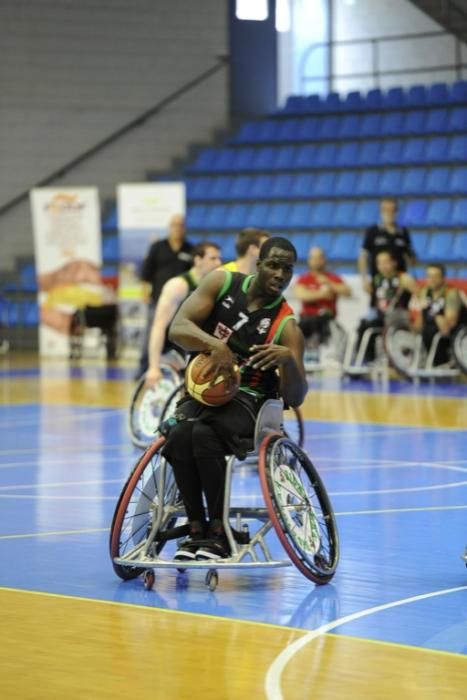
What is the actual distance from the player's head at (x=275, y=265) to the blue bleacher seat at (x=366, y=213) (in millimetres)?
12483

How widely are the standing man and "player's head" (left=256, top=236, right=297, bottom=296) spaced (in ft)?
21.1

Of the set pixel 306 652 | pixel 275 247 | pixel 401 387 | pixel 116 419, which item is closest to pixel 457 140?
pixel 401 387

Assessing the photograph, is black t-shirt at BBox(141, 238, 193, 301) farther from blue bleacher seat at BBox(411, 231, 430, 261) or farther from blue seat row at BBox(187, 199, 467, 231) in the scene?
blue seat row at BBox(187, 199, 467, 231)

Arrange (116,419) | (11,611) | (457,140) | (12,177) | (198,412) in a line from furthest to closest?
(12,177)
(457,140)
(116,419)
(198,412)
(11,611)

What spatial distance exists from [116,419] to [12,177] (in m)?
10.1

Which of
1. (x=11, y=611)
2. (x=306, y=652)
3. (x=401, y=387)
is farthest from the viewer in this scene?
(x=401, y=387)

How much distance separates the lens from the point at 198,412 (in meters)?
5.15

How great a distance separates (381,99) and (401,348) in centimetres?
611

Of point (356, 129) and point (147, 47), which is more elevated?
point (147, 47)

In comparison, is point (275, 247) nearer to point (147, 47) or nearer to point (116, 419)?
point (116, 419)

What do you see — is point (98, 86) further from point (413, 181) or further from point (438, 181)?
point (438, 181)

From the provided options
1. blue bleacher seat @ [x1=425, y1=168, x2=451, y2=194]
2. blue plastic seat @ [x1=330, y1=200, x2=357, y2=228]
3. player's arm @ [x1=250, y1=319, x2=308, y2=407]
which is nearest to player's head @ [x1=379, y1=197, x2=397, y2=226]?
blue bleacher seat @ [x1=425, y1=168, x2=451, y2=194]

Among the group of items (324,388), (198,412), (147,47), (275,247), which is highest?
(147,47)

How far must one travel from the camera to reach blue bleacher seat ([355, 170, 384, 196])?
18156 millimetres
